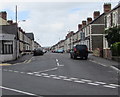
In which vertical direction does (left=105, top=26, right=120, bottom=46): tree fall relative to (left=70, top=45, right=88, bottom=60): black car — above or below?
above

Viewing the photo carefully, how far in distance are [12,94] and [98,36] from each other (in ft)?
173

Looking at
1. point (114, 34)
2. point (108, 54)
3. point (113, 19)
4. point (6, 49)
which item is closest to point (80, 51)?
point (108, 54)

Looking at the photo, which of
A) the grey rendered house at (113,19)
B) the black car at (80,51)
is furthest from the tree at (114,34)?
the black car at (80,51)

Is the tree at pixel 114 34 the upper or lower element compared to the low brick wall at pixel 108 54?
upper

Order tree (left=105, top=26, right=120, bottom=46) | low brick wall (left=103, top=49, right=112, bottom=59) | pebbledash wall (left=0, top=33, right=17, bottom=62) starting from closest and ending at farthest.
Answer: tree (left=105, top=26, right=120, bottom=46), low brick wall (left=103, top=49, right=112, bottom=59), pebbledash wall (left=0, top=33, right=17, bottom=62)

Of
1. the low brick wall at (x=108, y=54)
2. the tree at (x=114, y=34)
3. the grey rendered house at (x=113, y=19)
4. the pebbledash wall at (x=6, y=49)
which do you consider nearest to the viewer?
the tree at (x=114, y=34)

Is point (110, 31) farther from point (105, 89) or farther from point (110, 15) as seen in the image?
point (105, 89)

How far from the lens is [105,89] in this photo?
11.3 meters

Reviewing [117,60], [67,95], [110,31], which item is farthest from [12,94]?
[110,31]

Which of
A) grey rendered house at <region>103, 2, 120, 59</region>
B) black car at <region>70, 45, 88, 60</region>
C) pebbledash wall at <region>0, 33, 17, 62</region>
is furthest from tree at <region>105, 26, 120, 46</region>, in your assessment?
pebbledash wall at <region>0, 33, 17, 62</region>

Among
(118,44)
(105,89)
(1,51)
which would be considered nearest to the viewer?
(105,89)

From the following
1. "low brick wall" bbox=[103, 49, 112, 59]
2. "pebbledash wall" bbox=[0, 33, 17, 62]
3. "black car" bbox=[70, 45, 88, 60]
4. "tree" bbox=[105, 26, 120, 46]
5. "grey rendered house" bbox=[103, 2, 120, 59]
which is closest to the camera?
"tree" bbox=[105, 26, 120, 46]

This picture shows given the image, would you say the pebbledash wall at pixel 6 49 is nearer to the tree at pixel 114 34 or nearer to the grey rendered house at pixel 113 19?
the grey rendered house at pixel 113 19

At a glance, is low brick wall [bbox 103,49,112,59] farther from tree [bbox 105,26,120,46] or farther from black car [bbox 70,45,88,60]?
black car [bbox 70,45,88,60]
